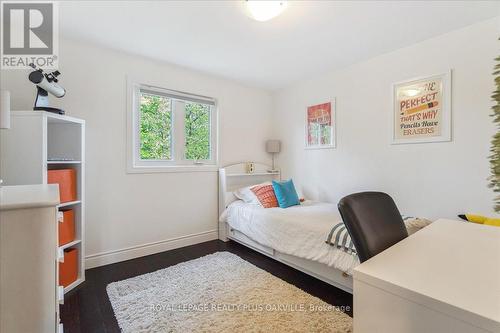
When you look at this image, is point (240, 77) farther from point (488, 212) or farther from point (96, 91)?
point (488, 212)

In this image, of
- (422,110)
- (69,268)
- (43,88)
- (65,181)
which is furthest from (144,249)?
(422,110)

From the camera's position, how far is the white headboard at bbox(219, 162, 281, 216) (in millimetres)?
3303

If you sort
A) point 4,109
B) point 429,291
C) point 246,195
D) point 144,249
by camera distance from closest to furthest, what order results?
point 429,291 < point 4,109 < point 144,249 < point 246,195

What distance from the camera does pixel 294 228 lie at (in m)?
2.28

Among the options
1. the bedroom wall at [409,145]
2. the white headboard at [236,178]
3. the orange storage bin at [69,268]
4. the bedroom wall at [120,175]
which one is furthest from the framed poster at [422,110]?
the orange storage bin at [69,268]

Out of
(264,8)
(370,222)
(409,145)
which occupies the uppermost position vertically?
(264,8)

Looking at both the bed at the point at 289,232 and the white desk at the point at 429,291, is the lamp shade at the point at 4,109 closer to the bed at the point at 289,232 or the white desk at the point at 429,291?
the white desk at the point at 429,291

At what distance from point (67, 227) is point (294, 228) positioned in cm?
202

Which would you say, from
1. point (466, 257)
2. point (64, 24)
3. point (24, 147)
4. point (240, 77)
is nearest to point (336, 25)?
point (240, 77)

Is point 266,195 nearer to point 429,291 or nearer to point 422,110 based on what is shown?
point 422,110

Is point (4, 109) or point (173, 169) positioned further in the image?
point (173, 169)

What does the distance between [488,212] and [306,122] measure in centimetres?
221

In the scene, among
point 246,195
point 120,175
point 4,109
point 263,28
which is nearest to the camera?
point 4,109

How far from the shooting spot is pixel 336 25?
6.91 feet
